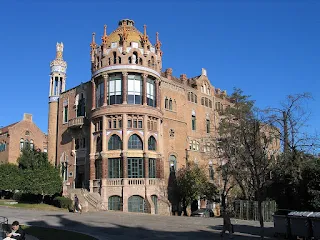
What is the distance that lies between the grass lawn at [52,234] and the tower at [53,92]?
29.0 meters

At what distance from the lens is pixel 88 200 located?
37.8 meters

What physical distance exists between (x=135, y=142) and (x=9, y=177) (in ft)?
59.4

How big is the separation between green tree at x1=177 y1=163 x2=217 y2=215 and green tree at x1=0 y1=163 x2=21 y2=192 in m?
19.3

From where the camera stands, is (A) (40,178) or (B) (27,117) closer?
(A) (40,178)

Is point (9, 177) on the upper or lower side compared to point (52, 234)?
upper

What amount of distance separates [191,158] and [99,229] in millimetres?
27692

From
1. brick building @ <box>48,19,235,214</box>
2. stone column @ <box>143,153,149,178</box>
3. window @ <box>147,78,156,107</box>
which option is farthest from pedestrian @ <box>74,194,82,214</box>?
window @ <box>147,78,156,107</box>

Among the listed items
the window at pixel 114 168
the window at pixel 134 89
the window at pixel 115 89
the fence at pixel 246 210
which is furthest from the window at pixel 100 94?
the fence at pixel 246 210

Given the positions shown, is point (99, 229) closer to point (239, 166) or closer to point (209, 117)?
point (239, 166)

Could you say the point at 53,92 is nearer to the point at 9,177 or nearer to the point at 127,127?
the point at 9,177

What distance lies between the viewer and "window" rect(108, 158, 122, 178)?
39.8 metres

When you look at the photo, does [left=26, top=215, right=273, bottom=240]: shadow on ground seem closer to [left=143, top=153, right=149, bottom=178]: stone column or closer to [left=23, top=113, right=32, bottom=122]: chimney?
[left=143, top=153, right=149, bottom=178]: stone column

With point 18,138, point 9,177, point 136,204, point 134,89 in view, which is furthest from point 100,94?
point 18,138

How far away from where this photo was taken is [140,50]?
42938mm
